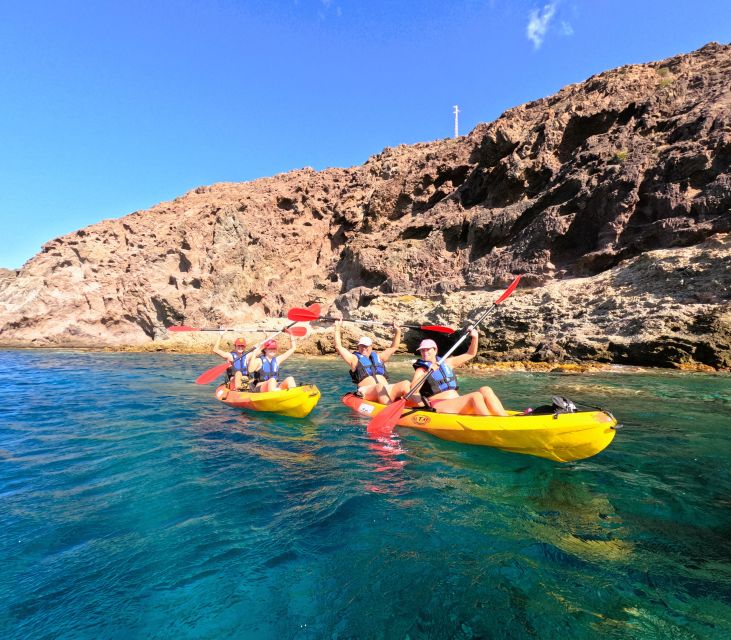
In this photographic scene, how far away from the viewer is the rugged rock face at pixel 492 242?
1266 cm

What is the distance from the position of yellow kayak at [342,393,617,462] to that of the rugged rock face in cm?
890

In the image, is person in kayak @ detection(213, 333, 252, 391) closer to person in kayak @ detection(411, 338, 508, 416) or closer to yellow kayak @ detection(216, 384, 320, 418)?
yellow kayak @ detection(216, 384, 320, 418)

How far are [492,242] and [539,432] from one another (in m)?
17.8

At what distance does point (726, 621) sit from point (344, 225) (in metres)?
30.8

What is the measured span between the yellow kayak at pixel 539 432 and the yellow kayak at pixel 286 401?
228cm

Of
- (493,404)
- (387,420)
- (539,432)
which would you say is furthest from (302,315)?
(539,432)

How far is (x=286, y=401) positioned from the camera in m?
6.65

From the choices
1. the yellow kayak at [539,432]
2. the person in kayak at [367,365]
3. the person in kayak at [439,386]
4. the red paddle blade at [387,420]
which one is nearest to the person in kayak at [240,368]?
the person in kayak at [367,365]

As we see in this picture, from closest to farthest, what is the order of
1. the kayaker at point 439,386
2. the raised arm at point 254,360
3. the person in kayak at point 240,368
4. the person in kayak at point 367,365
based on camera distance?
the kayaker at point 439,386 → the person in kayak at point 367,365 → the raised arm at point 254,360 → the person in kayak at point 240,368

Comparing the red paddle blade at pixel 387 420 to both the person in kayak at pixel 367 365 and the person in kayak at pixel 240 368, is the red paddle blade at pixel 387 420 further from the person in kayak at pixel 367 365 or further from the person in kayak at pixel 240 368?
the person in kayak at pixel 240 368

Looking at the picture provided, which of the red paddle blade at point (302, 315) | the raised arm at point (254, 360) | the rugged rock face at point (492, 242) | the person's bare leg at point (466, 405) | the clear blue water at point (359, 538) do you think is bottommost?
the clear blue water at point (359, 538)

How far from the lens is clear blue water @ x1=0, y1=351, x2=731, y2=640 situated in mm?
2049

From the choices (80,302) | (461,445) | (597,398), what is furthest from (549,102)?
(80,302)

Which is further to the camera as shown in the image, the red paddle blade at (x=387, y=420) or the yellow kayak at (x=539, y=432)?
the red paddle blade at (x=387, y=420)
